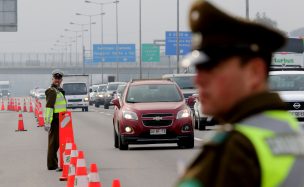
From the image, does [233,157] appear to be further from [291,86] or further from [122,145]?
[291,86]

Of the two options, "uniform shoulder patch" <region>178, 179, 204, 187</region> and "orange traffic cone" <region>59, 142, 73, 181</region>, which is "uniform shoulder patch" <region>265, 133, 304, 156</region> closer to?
"uniform shoulder patch" <region>178, 179, 204, 187</region>

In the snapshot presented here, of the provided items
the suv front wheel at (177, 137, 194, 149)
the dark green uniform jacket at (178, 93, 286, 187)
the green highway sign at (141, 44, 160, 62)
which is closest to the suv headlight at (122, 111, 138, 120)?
the suv front wheel at (177, 137, 194, 149)

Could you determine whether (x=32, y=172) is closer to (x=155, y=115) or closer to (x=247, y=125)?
(x=155, y=115)

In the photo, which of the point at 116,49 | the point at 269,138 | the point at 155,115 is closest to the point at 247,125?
the point at 269,138

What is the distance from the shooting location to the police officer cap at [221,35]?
247 cm

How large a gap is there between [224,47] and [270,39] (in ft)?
0.47

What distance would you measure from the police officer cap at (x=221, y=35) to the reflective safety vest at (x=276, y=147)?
17 cm

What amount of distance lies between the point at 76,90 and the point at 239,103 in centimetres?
6143

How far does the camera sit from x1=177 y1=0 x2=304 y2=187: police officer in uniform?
7.79ft

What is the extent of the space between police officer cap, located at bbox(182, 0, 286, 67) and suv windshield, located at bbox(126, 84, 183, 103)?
2117 centimetres

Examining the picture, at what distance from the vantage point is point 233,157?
2.35 m

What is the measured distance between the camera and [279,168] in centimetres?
237

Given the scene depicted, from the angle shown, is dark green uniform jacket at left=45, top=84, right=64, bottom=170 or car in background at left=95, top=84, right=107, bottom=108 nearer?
dark green uniform jacket at left=45, top=84, right=64, bottom=170

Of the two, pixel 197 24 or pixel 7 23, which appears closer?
pixel 197 24
